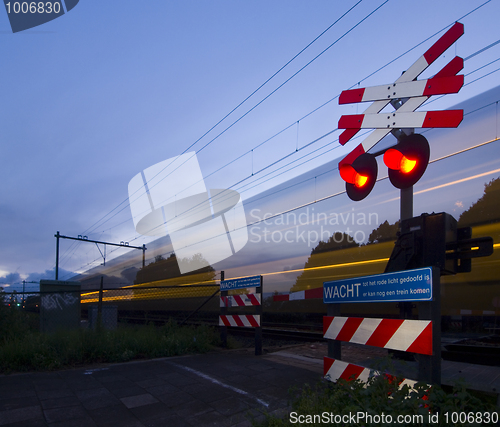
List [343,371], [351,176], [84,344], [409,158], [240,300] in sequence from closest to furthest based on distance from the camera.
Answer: [343,371], [409,158], [351,176], [84,344], [240,300]

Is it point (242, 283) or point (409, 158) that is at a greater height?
point (409, 158)

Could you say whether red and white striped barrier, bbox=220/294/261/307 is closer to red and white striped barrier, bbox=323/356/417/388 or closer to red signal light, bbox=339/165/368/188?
red and white striped barrier, bbox=323/356/417/388

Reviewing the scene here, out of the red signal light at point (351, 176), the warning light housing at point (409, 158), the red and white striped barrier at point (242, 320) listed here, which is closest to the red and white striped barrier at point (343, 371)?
the warning light housing at point (409, 158)

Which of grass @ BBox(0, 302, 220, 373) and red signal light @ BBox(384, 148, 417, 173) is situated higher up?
red signal light @ BBox(384, 148, 417, 173)

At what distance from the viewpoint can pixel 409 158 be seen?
3.48m

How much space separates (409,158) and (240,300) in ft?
14.6

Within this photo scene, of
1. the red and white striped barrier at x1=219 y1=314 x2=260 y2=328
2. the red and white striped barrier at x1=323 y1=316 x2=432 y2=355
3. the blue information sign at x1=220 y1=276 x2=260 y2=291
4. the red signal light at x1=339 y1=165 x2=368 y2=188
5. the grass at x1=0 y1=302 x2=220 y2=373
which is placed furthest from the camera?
the blue information sign at x1=220 y1=276 x2=260 y2=291

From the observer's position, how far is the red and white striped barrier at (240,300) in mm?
6625

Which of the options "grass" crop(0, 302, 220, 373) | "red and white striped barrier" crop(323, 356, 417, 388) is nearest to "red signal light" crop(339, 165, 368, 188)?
"red and white striped barrier" crop(323, 356, 417, 388)

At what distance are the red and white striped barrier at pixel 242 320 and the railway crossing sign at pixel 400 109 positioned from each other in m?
3.40

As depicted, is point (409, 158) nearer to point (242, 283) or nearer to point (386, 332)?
point (386, 332)

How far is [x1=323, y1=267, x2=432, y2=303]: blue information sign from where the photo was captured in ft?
8.46

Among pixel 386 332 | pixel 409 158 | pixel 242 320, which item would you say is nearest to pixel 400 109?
pixel 409 158

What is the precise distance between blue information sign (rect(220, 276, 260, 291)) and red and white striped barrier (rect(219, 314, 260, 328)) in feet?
1.76
